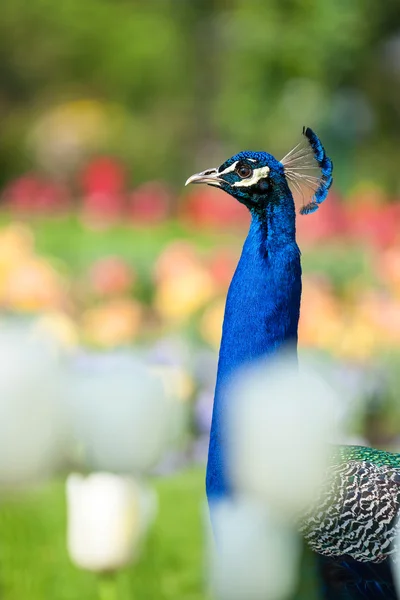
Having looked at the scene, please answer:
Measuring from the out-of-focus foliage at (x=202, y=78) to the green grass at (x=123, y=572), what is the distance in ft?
15.1

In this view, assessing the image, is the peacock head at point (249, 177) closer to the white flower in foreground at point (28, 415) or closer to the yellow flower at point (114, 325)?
the white flower in foreground at point (28, 415)

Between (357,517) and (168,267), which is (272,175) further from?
(168,267)

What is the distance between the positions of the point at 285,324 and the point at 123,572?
278 mm

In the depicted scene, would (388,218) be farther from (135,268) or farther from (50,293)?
(50,293)

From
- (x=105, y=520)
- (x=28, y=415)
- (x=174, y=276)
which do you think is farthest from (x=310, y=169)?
(x=174, y=276)

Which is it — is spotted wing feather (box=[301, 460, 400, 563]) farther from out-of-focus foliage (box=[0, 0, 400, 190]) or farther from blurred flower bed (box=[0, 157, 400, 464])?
out-of-focus foliage (box=[0, 0, 400, 190])

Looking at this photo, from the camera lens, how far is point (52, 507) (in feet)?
4.80

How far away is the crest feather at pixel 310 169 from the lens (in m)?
0.90

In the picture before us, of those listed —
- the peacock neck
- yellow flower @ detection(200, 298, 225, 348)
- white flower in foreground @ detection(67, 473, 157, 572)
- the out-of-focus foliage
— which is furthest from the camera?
the out-of-focus foliage

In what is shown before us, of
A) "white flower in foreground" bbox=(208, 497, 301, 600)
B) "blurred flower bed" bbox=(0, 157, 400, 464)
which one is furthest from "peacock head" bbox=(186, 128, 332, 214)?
"white flower in foreground" bbox=(208, 497, 301, 600)

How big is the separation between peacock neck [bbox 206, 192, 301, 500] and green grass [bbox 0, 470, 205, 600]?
0.14 metres

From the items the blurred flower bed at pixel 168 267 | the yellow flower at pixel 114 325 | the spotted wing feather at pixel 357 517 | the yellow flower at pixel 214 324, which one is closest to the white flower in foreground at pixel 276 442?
the spotted wing feather at pixel 357 517

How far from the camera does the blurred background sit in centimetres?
46

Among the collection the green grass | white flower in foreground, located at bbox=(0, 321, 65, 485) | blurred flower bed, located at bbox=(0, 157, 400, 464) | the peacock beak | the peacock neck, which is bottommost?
the green grass
